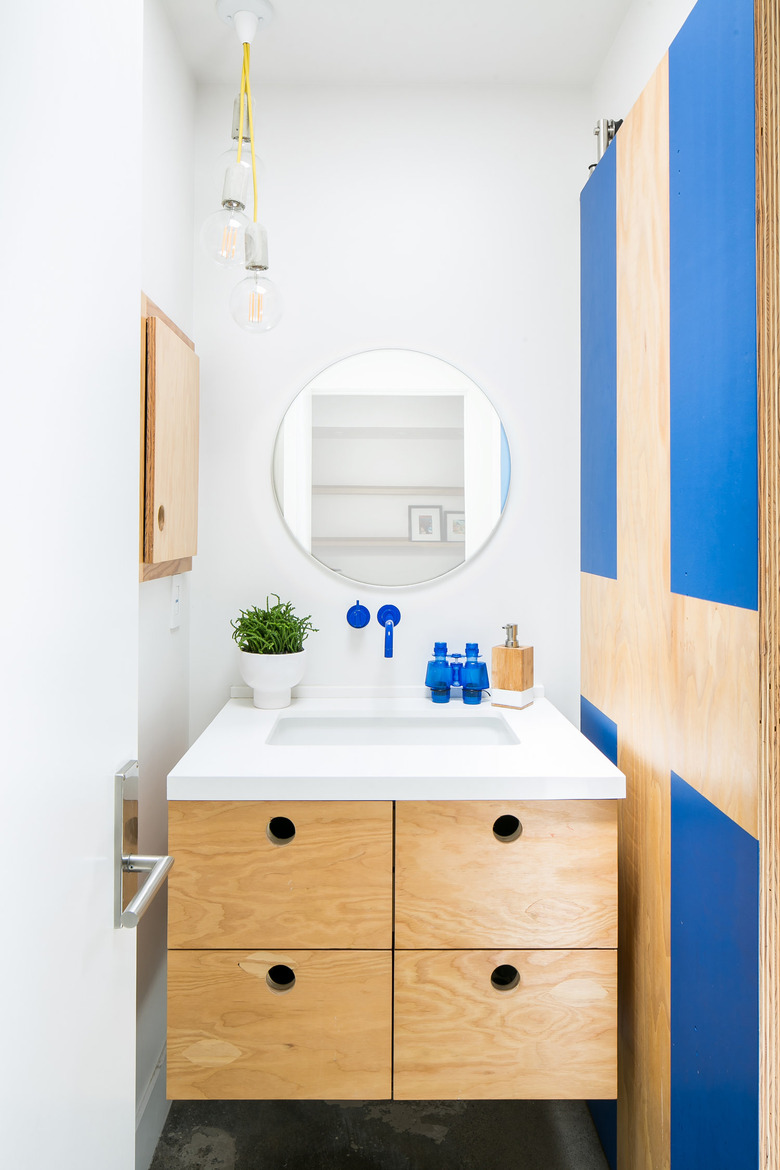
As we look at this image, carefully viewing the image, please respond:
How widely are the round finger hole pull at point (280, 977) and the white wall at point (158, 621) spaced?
1.23 feet

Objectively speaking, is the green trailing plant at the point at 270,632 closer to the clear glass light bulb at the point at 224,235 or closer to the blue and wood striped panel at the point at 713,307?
the clear glass light bulb at the point at 224,235

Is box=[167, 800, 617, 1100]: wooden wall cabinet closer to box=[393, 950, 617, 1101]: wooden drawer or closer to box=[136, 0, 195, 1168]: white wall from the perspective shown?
box=[393, 950, 617, 1101]: wooden drawer

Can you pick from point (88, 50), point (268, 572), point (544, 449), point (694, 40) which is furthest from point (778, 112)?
point (268, 572)

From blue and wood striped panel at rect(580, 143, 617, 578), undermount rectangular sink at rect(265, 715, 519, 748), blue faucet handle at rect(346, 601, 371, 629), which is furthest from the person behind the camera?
blue faucet handle at rect(346, 601, 371, 629)

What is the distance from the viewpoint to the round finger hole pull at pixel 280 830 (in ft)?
4.62

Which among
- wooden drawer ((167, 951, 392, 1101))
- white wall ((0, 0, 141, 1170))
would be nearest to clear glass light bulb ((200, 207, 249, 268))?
white wall ((0, 0, 141, 1170))

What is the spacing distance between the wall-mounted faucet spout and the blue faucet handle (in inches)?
1.4

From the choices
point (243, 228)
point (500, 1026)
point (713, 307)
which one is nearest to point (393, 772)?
point (500, 1026)

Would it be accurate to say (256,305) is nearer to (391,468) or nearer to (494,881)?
(391,468)

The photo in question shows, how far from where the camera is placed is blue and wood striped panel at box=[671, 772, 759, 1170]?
1.01 metres

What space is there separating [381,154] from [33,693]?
6.18 ft

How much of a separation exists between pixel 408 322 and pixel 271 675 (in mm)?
980

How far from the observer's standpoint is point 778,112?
0.56m

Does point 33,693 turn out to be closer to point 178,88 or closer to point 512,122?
point 178,88
